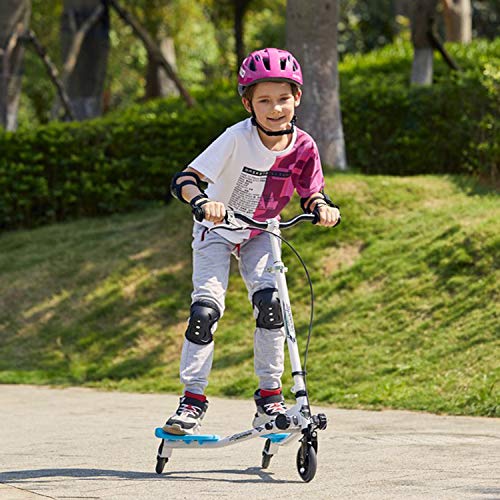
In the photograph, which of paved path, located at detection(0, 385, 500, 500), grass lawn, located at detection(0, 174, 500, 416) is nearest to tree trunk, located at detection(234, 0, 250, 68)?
grass lawn, located at detection(0, 174, 500, 416)

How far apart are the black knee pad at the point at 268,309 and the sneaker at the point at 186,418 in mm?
495

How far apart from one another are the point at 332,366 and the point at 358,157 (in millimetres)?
5067

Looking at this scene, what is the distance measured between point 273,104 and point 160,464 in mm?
1833

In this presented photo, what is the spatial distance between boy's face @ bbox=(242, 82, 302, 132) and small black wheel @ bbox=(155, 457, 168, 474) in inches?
66.4

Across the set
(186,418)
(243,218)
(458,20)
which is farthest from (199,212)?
(458,20)

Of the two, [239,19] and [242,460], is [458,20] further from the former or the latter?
[242,460]

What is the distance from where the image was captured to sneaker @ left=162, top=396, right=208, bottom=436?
544cm

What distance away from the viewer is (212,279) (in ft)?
18.5

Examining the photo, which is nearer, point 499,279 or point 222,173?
point 222,173

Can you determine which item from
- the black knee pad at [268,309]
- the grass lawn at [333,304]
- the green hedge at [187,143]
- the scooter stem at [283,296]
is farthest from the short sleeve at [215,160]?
the green hedge at [187,143]

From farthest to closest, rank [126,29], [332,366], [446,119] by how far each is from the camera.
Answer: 1. [126,29]
2. [446,119]
3. [332,366]

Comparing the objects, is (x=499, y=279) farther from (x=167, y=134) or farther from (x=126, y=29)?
(x=126, y=29)

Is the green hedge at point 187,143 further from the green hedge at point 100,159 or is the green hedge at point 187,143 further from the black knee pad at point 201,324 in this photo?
the black knee pad at point 201,324

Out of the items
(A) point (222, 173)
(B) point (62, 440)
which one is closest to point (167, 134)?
(B) point (62, 440)
